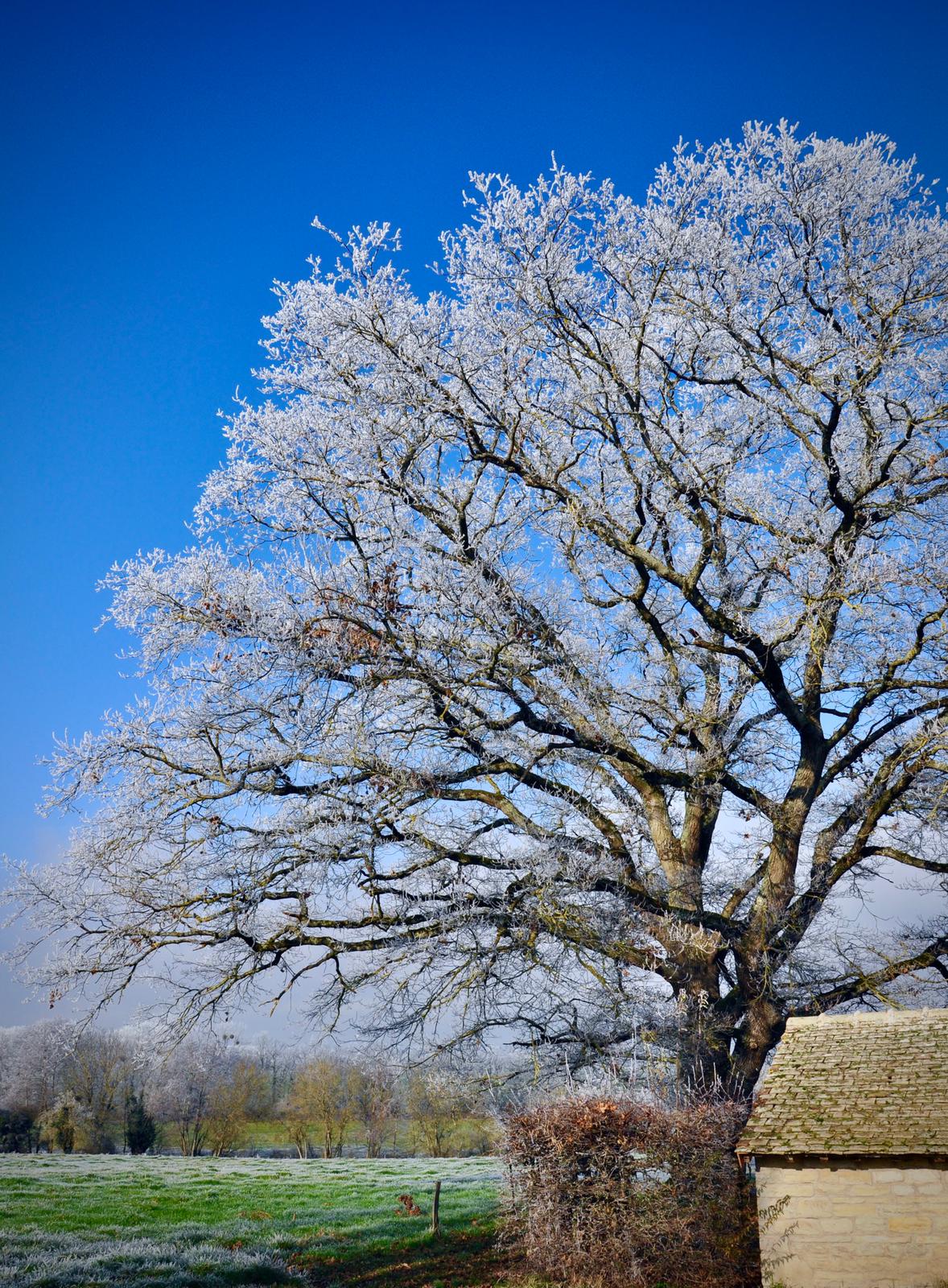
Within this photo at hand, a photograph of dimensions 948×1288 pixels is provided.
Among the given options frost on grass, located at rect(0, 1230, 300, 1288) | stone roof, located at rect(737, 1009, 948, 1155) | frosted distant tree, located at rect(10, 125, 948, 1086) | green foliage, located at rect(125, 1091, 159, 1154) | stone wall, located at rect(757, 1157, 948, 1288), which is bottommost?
green foliage, located at rect(125, 1091, 159, 1154)

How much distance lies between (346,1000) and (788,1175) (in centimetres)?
576

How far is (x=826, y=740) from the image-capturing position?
12359 millimetres

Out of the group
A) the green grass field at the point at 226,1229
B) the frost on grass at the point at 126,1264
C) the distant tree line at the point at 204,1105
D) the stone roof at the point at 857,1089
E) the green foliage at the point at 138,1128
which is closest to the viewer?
the frost on grass at the point at 126,1264

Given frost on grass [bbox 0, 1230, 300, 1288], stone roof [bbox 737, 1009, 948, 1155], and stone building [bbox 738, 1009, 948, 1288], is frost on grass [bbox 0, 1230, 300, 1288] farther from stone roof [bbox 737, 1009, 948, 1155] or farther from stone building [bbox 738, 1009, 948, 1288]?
stone roof [bbox 737, 1009, 948, 1155]

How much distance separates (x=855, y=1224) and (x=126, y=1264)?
8748mm

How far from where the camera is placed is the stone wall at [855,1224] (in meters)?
9.44

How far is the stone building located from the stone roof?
2cm

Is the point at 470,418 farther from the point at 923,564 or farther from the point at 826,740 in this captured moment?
the point at 826,740

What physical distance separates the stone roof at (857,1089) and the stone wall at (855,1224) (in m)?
0.23

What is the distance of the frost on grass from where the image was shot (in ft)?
32.2

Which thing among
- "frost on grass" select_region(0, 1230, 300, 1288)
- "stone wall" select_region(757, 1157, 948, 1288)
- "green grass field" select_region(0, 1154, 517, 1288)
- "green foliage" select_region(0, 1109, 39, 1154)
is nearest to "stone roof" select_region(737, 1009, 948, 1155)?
"stone wall" select_region(757, 1157, 948, 1288)

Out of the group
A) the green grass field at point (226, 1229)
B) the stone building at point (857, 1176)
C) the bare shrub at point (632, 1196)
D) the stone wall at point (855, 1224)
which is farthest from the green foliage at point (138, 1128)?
the stone wall at point (855, 1224)

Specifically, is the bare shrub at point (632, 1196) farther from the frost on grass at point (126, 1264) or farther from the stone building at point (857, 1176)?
the frost on grass at point (126, 1264)

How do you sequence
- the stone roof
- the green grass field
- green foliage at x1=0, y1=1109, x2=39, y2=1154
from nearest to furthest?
the stone roof < the green grass field < green foliage at x1=0, y1=1109, x2=39, y2=1154
